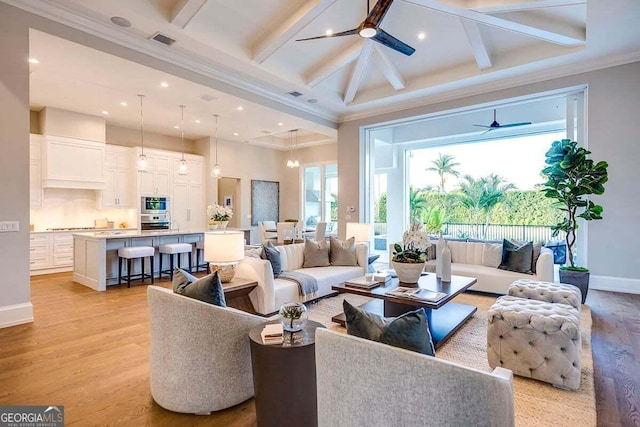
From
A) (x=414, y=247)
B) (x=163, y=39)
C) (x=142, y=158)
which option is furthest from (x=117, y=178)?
(x=414, y=247)

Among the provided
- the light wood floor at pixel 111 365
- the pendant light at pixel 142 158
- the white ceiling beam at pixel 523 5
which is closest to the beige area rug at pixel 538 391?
the light wood floor at pixel 111 365

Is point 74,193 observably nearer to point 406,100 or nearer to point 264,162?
point 264,162

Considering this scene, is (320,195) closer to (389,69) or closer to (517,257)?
(389,69)

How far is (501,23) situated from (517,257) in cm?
317

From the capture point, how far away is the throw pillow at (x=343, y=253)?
505cm

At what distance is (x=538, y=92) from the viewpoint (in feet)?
18.2

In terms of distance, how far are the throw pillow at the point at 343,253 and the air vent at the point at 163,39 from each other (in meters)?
3.63

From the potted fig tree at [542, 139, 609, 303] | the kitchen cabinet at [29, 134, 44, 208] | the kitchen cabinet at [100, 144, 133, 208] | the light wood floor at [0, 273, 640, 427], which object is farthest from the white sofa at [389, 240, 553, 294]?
the kitchen cabinet at [29, 134, 44, 208]

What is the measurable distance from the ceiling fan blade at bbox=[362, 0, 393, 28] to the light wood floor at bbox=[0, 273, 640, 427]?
11.7ft

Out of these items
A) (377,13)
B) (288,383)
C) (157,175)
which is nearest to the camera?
(288,383)

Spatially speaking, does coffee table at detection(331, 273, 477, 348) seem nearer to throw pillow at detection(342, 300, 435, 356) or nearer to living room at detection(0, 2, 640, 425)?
living room at detection(0, 2, 640, 425)

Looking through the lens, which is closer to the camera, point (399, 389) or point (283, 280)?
point (399, 389)

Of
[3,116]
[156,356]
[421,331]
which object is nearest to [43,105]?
[3,116]

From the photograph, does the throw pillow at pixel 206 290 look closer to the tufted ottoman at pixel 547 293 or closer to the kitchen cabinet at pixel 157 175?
the tufted ottoman at pixel 547 293
